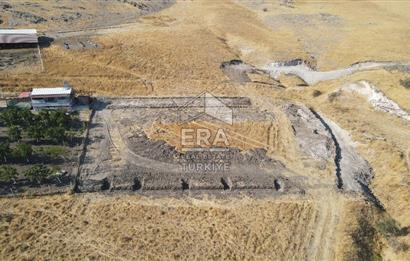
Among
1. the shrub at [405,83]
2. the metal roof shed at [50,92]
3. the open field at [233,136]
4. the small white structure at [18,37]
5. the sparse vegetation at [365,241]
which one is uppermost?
the small white structure at [18,37]

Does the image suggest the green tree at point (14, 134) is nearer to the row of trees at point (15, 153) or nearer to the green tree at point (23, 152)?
the row of trees at point (15, 153)

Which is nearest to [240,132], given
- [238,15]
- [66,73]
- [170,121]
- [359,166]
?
[170,121]

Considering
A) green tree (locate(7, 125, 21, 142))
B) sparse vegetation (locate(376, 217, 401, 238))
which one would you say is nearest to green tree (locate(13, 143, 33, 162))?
green tree (locate(7, 125, 21, 142))

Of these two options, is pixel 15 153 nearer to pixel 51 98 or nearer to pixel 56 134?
pixel 56 134

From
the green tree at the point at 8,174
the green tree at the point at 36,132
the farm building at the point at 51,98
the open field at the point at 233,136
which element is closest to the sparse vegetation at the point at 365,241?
the open field at the point at 233,136

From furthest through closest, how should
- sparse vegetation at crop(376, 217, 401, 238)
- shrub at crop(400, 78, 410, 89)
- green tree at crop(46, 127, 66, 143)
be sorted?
shrub at crop(400, 78, 410, 89), green tree at crop(46, 127, 66, 143), sparse vegetation at crop(376, 217, 401, 238)

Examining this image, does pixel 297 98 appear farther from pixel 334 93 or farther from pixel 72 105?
pixel 72 105

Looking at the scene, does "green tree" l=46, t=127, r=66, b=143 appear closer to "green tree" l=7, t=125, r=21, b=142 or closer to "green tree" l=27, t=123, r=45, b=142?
"green tree" l=27, t=123, r=45, b=142
